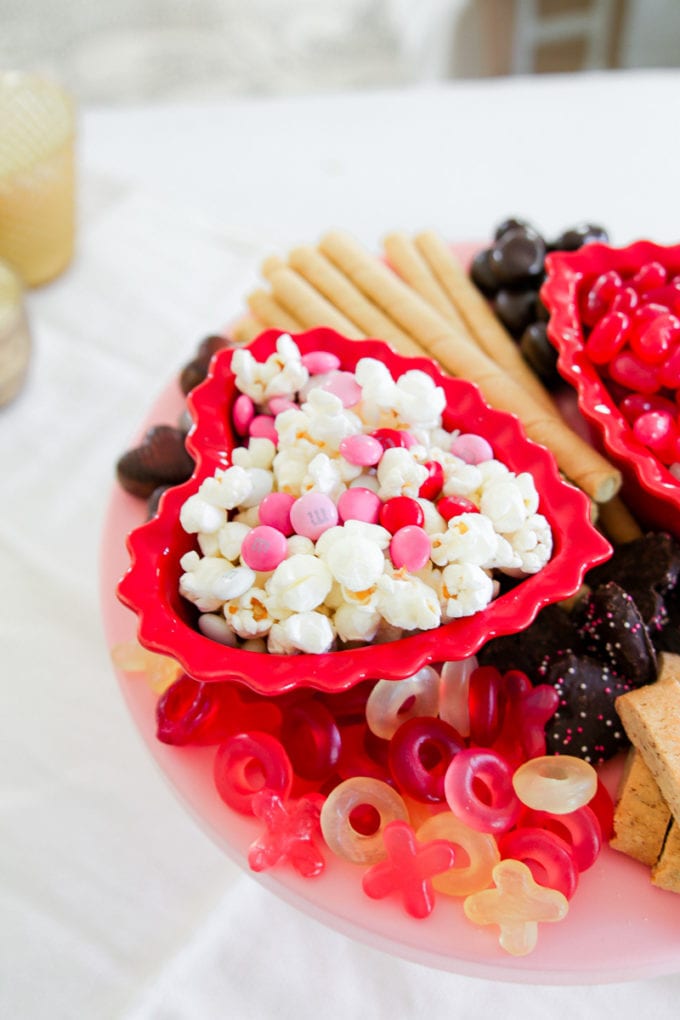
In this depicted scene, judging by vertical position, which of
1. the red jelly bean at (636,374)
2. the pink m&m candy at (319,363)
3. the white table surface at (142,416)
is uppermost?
the pink m&m candy at (319,363)

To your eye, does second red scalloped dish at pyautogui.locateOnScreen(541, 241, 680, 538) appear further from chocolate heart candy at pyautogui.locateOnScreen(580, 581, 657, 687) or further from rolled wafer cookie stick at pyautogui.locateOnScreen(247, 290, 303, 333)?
rolled wafer cookie stick at pyautogui.locateOnScreen(247, 290, 303, 333)

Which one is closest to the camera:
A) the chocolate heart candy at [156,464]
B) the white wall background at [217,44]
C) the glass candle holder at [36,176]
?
the chocolate heart candy at [156,464]

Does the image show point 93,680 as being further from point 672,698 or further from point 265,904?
point 672,698

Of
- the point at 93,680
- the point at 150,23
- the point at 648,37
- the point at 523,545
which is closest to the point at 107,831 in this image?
the point at 93,680

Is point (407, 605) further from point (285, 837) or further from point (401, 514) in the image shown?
point (285, 837)

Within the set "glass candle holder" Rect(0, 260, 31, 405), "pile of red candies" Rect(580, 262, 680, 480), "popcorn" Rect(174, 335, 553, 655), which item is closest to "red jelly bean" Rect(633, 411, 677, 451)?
"pile of red candies" Rect(580, 262, 680, 480)

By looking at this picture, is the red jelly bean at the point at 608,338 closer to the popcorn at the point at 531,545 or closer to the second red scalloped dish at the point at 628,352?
the second red scalloped dish at the point at 628,352

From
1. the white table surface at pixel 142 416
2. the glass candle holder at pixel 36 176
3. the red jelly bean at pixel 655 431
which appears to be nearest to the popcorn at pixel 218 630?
the white table surface at pixel 142 416

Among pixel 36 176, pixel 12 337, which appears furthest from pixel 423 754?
pixel 36 176
